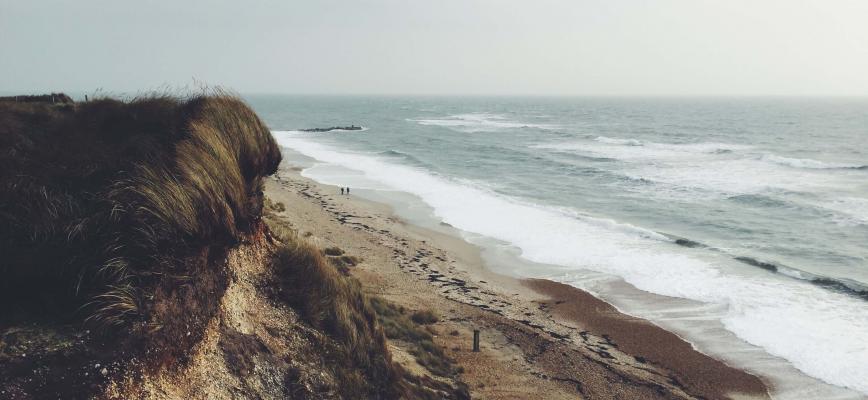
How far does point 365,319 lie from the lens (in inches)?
394

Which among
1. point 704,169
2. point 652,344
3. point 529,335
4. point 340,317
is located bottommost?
point 652,344

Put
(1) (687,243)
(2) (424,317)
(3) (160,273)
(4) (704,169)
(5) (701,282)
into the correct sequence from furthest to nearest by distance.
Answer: (4) (704,169), (1) (687,243), (5) (701,282), (2) (424,317), (3) (160,273)

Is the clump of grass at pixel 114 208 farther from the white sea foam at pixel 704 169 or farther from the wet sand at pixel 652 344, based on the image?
the white sea foam at pixel 704 169

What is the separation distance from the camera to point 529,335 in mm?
16656

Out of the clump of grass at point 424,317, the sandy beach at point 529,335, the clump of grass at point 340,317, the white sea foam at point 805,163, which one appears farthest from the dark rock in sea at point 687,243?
the white sea foam at point 805,163

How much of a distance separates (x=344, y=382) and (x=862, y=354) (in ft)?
53.4

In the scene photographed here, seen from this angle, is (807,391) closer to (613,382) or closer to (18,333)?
(613,382)

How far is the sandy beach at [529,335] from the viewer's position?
13891mm

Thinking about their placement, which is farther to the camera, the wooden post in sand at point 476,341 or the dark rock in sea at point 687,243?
the dark rock in sea at point 687,243

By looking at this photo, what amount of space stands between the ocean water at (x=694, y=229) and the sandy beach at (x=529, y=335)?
4.01 ft

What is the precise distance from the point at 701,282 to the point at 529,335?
9.61 metres

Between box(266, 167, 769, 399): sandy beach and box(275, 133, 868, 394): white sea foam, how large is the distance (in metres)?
2.71

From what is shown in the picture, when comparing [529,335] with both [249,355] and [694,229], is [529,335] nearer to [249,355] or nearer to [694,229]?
[249,355]

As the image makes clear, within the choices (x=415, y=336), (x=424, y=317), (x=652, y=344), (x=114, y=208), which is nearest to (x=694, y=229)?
(x=652, y=344)
